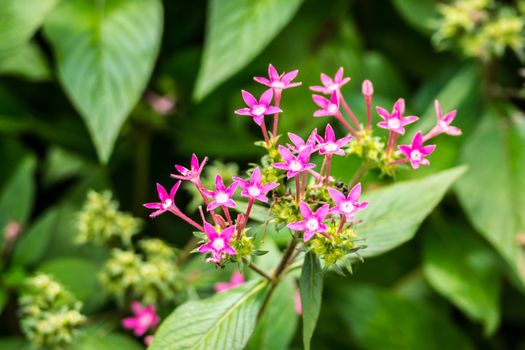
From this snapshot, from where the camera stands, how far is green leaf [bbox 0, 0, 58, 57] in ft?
4.13

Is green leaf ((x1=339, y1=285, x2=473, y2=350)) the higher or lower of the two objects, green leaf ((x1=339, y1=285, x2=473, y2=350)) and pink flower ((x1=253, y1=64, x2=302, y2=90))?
the lower

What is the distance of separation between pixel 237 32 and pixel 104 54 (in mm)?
253

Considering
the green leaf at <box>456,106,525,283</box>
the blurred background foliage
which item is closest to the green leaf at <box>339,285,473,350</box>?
the blurred background foliage

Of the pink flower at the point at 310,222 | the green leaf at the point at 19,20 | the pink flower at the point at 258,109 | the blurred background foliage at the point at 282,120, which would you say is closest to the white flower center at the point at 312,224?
the pink flower at the point at 310,222

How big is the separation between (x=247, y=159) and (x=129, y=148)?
0.28 metres

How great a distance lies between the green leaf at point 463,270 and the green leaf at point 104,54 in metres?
0.66

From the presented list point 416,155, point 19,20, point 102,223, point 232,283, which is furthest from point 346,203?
point 19,20

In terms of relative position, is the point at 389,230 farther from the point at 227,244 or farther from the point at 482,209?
the point at 482,209

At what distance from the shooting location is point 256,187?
2.29 ft

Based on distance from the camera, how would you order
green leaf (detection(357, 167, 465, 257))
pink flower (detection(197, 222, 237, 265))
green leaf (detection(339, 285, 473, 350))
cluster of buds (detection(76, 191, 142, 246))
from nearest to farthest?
pink flower (detection(197, 222, 237, 265))
green leaf (detection(357, 167, 465, 257))
cluster of buds (detection(76, 191, 142, 246))
green leaf (detection(339, 285, 473, 350))

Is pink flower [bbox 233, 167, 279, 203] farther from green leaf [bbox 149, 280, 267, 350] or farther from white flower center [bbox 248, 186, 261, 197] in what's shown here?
green leaf [bbox 149, 280, 267, 350]

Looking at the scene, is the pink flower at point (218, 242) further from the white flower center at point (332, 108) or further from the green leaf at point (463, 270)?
the green leaf at point (463, 270)

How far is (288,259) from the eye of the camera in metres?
0.82

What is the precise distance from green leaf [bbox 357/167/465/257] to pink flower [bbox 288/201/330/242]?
0.20 metres
